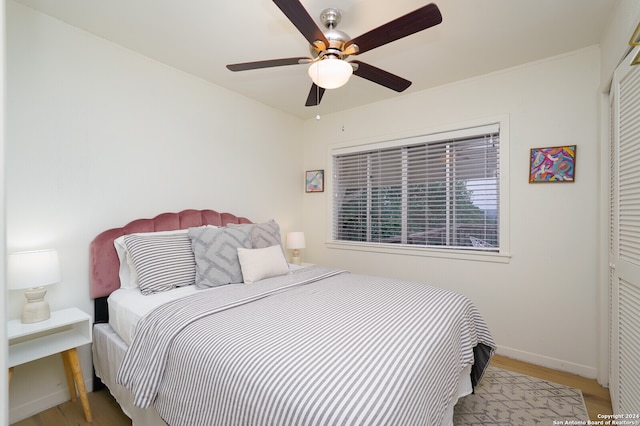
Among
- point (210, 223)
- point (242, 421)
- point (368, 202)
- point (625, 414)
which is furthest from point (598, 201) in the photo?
point (210, 223)

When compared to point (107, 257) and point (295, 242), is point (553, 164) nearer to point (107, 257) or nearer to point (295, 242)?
point (295, 242)

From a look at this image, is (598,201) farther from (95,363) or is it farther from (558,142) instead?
(95,363)

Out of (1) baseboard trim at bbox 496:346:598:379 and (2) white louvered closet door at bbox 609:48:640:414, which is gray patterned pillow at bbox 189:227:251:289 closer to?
(2) white louvered closet door at bbox 609:48:640:414

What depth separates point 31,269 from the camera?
168 centimetres

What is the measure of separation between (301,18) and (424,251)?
2.44 meters

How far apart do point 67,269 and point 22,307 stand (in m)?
0.30

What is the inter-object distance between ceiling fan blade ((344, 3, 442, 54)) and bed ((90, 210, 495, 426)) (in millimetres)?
1413

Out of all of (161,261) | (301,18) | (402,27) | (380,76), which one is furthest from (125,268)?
(402,27)

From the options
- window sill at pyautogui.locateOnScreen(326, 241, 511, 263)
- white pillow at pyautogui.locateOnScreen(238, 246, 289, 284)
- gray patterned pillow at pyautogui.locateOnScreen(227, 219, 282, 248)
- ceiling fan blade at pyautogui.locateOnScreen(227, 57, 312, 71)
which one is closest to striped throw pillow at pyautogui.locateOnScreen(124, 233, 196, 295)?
white pillow at pyautogui.locateOnScreen(238, 246, 289, 284)

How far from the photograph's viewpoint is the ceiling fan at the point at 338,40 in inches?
52.4

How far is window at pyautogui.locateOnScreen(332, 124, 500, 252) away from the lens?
9.12 feet

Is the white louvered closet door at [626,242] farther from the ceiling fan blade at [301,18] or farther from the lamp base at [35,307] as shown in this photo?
the lamp base at [35,307]

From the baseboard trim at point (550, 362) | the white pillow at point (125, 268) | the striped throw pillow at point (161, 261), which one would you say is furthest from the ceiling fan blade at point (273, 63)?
the baseboard trim at point (550, 362)

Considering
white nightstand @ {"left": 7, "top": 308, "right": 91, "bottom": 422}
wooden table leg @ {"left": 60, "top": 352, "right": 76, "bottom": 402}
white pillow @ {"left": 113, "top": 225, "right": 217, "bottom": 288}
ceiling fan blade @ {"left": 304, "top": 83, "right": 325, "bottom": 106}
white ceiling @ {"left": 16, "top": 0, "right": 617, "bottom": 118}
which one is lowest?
wooden table leg @ {"left": 60, "top": 352, "right": 76, "bottom": 402}
